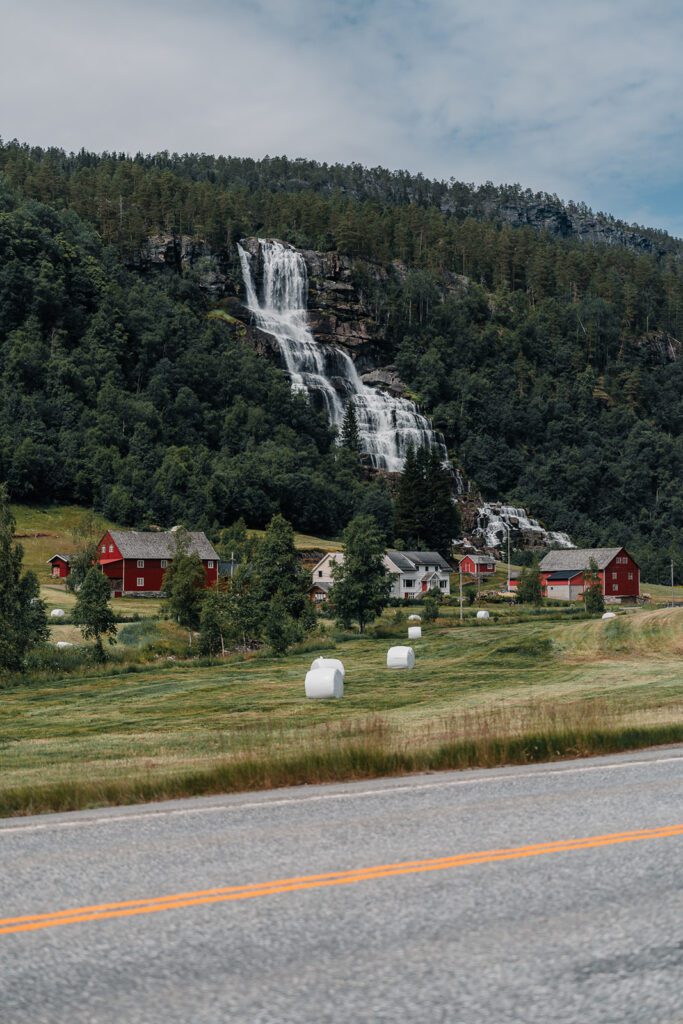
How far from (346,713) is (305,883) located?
24515mm

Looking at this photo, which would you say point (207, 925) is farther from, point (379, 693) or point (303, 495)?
point (303, 495)

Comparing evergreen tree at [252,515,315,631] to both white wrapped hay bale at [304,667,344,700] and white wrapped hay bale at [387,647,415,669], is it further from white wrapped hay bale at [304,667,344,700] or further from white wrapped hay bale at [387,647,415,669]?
white wrapped hay bale at [304,667,344,700]

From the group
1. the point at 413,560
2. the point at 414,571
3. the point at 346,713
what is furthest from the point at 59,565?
the point at 346,713

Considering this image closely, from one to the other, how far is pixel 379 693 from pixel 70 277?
162998 mm

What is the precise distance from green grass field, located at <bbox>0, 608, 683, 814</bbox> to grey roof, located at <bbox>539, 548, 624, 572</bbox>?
214ft

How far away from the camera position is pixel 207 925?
7.88 m

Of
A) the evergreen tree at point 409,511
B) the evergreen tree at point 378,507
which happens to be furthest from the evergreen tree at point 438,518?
the evergreen tree at point 378,507

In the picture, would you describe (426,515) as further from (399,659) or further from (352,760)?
(352,760)

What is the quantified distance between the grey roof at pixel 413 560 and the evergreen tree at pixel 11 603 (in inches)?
3204

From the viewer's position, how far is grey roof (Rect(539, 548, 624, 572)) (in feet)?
443

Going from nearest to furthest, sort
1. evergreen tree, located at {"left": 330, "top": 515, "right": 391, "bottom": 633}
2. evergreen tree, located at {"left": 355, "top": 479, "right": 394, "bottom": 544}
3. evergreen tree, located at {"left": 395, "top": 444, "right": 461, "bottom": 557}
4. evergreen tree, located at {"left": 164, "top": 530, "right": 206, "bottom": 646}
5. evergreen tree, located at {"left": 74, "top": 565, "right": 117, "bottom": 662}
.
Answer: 1. evergreen tree, located at {"left": 74, "top": 565, "right": 117, "bottom": 662}
2. evergreen tree, located at {"left": 164, "top": 530, "right": 206, "bottom": 646}
3. evergreen tree, located at {"left": 330, "top": 515, "right": 391, "bottom": 633}
4. evergreen tree, located at {"left": 395, "top": 444, "right": 461, "bottom": 557}
5. evergreen tree, located at {"left": 355, "top": 479, "right": 394, "bottom": 544}

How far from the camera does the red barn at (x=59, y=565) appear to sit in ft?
380

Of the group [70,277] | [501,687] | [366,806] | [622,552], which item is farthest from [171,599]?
[70,277]

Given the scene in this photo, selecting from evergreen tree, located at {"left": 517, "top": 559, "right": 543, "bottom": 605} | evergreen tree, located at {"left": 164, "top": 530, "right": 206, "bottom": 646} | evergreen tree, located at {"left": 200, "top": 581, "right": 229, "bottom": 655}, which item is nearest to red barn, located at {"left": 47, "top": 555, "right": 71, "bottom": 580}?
evergreen tree, located at {"left": 517, "top": 559, "right": 543, "bottom": 605}
